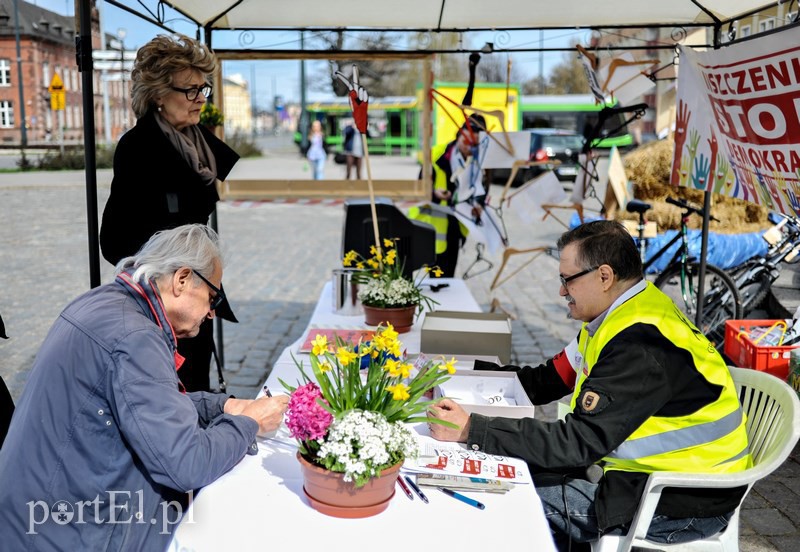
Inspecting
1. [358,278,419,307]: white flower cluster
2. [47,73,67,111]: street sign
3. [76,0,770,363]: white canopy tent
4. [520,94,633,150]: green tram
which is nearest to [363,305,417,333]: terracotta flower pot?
[358,278,419,307]: white flower cluster

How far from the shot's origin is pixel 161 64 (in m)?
2.99

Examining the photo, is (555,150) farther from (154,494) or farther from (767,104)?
(154,494)

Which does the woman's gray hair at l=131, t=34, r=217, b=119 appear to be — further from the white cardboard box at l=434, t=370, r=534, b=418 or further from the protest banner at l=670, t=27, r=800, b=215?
the protest banner at l=670, t=27, r=800, b=215

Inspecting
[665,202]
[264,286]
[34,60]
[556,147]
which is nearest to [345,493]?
[34,60]

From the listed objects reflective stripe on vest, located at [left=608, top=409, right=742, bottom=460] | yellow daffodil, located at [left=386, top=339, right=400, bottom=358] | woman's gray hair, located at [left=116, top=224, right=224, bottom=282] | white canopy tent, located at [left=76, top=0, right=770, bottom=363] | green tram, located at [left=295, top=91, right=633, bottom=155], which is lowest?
reflective stripe on vest, located at [left=608, top=409, right=742, bottom=460]

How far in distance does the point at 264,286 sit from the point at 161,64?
5213 mm

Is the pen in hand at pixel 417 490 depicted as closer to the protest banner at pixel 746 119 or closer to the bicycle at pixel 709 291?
the protest banner at pixel 746 119

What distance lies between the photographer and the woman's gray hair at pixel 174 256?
6.00 feet

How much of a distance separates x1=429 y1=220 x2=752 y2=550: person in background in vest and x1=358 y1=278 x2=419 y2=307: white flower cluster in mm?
1235

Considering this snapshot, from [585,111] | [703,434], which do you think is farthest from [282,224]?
[585,111]

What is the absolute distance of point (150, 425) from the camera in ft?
5.24

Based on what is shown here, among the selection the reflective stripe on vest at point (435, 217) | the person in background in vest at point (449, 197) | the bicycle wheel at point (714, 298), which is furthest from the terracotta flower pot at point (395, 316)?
the bicycle wheel at point (714, 298)

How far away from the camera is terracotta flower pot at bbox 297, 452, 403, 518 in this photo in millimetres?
1616

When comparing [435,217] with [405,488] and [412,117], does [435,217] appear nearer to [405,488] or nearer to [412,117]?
[405,488]
